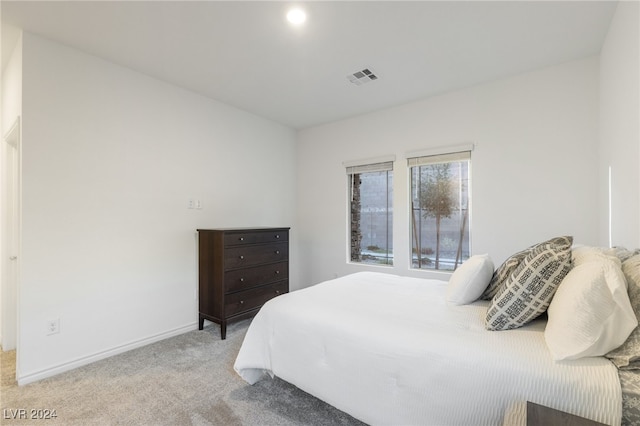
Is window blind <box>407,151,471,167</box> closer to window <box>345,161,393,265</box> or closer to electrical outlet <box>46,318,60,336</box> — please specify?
window <box>345,161,393,265</box>

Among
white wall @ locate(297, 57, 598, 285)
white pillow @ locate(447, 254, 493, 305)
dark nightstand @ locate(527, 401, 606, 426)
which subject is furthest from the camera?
white wall @ locate(297, 57, 598, 285)

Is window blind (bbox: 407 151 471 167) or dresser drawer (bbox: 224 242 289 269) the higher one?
window blind (bbox: 407 151 471 167)

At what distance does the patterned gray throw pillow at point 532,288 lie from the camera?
1344 mm

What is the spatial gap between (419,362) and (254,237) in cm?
Result: 232

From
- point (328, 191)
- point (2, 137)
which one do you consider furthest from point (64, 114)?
point (328, 191)

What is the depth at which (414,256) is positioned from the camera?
3650mm

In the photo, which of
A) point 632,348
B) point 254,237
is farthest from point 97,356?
point 632,348

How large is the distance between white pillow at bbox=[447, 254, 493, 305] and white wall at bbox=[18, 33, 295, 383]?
2.68 m

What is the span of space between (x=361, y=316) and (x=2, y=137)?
3.75 m

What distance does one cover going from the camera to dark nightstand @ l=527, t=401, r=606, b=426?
2.89 feet

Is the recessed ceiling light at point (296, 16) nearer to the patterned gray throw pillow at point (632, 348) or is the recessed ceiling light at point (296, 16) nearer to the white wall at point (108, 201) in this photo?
the white wall at point (108, 201)

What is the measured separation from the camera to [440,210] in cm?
348

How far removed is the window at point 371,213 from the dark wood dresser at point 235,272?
1.24m

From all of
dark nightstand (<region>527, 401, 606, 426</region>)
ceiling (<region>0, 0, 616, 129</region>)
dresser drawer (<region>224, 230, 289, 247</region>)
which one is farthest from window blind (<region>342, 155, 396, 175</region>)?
dark nightstand (<region>527, 401, 606, 426</region>)
